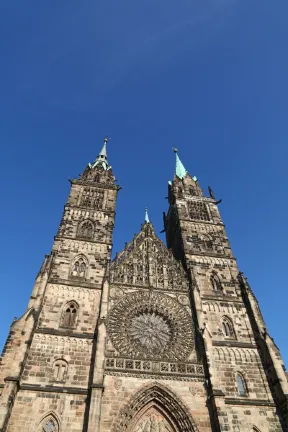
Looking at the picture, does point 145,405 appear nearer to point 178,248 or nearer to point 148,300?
point 148,300

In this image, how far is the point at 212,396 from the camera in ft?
46.9

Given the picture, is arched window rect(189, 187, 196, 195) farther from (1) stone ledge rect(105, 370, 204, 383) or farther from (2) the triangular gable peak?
(1) stone ledge rect(105, 370, 204, 383)

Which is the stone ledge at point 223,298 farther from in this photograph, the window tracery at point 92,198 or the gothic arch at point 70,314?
the window tracery at point 92,198

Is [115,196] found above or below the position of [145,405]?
above

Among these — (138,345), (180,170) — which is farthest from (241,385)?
(180,170)

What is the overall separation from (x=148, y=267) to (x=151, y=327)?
4166mm

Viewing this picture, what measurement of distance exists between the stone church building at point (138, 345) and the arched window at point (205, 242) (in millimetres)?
208

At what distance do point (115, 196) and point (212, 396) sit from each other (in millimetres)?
16657

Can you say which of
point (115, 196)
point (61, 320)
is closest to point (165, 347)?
point (61, 320)

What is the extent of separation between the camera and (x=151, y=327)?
57.7ft

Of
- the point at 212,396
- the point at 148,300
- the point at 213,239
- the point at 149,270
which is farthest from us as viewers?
the point at 213,239

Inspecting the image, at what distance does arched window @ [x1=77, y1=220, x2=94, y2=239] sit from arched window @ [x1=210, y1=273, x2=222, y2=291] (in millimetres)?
9002

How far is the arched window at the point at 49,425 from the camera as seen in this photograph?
1290cm

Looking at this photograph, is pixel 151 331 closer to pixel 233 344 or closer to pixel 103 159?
pixel 233 344
